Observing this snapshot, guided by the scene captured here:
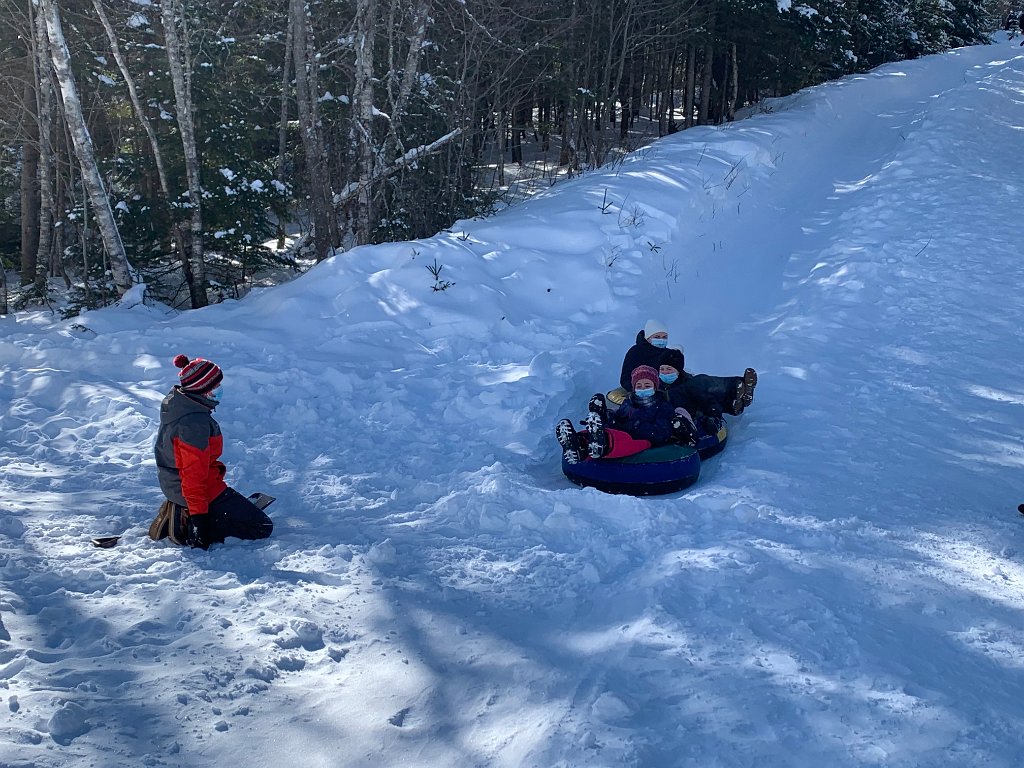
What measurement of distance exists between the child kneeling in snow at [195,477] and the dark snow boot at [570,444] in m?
2.30

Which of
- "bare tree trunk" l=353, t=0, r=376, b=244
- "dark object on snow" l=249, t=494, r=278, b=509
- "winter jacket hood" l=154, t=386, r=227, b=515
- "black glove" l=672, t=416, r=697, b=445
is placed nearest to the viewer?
"winter jacket hood" l=154, t=386, r=227, b=515

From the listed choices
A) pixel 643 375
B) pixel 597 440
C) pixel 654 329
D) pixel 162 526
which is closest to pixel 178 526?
pixel 162 526

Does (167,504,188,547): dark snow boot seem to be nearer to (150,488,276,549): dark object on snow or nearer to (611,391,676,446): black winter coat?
(150,488,276,549): dark object on snow

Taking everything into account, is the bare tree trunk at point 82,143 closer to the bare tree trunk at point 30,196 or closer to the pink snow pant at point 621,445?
the bare tree trunk at point 30,196

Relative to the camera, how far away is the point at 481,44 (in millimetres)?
14172

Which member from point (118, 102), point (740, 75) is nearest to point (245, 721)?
point (118, 102)

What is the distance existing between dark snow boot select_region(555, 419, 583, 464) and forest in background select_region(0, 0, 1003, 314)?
643 centimetres

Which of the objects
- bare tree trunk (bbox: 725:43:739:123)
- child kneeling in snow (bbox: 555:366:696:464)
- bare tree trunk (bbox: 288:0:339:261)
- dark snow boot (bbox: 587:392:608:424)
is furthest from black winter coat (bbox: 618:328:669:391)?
bare tree trunk (bbox: 725:43:739:123)

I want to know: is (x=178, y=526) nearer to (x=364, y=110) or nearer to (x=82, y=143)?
(x=82, y=143)

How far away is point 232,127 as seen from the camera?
38.9 feet

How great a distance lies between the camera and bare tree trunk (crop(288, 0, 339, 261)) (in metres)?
10.6

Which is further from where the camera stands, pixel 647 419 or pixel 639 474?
pixel 647 419

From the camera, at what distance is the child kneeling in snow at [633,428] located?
19.7ft

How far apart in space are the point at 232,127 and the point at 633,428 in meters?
8.74
